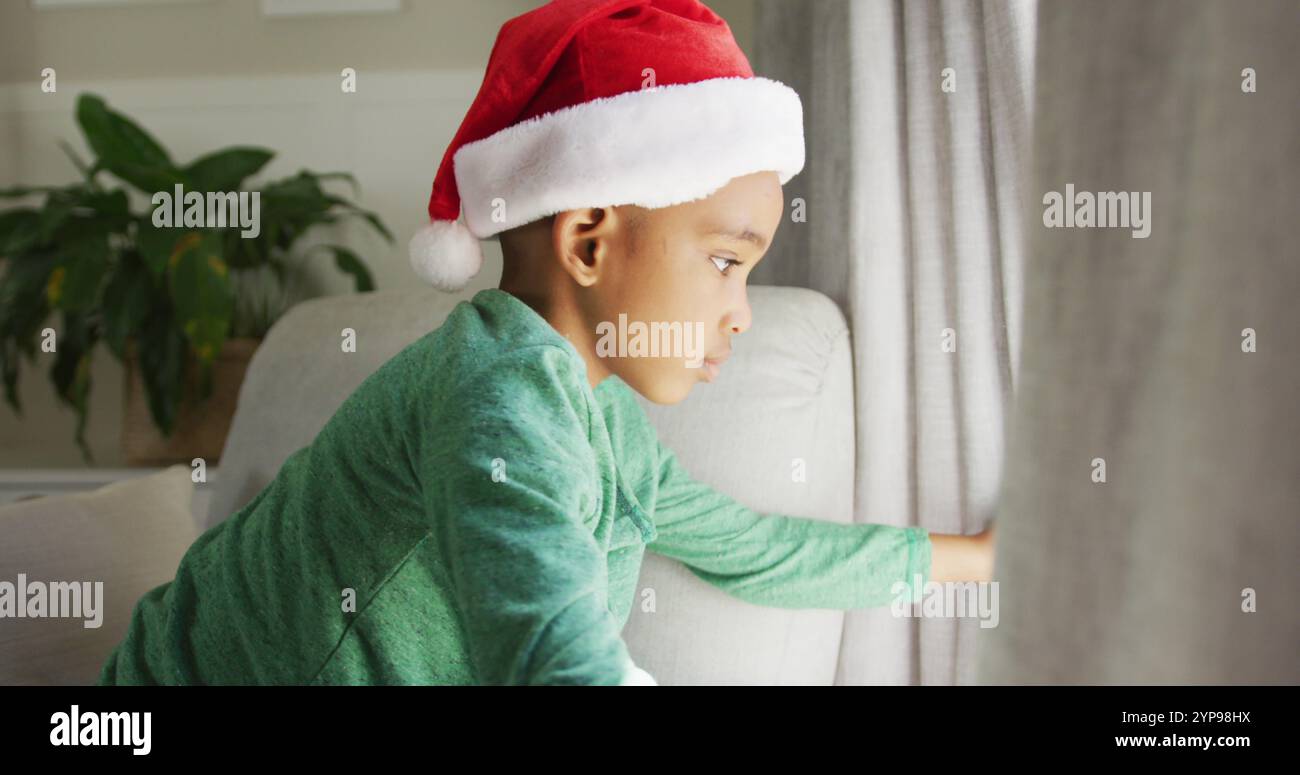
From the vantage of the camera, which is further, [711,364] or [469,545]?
[711,364]

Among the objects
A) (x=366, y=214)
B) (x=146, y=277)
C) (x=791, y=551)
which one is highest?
(x=366, y=214)

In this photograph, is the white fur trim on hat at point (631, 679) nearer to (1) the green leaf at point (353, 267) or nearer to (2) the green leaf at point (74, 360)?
(1) the green leaf at point (353, 267)

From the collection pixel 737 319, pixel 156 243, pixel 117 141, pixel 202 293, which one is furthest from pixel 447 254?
pixel 117 141

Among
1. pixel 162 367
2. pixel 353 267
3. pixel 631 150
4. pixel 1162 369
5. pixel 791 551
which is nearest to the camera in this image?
pixel 1162 369

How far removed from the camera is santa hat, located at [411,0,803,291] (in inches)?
27.6

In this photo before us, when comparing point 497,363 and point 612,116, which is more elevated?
point 612,116

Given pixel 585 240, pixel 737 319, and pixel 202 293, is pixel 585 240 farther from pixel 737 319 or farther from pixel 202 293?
pixel 202 293

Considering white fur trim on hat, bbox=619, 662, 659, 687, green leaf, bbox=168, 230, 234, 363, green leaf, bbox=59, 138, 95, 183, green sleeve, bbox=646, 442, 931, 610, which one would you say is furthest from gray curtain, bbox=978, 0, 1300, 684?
green leaf, bbox=59, 138, 95, 183

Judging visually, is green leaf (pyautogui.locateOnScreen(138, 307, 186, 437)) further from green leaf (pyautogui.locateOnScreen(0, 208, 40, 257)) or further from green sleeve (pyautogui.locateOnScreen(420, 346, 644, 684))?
green sleeve (pyautogui.locateOnScreen(420, 346, 644, 684))

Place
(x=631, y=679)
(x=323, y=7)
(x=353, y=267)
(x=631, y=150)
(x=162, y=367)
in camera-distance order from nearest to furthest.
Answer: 1. (x=631, y=679)
2. (x=631, y=150)
3. (x=162, y=367)
4. (x=353, y=267)
5. (x=323, y=7)

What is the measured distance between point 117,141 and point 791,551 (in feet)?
5.26

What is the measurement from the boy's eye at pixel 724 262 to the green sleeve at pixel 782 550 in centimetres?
24

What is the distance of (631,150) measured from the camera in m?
0.70
